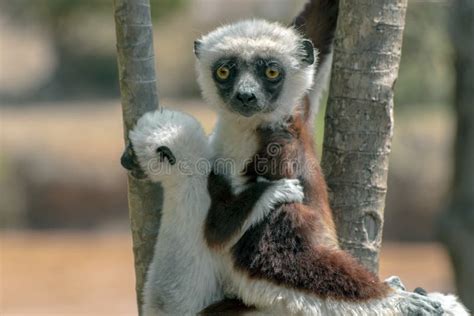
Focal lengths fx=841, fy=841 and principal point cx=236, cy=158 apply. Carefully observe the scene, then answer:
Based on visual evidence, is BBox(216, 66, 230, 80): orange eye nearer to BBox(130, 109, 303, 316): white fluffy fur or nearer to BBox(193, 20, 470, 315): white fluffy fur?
BBox(193, 20, 470, 315): white fluffy fur

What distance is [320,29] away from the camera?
5.91m

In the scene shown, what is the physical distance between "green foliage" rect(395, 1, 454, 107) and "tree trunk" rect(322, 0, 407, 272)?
4.43m

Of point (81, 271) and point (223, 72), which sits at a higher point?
point (223, 72)

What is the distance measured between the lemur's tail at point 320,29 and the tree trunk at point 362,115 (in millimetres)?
478

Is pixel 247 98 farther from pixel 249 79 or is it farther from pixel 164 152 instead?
pixel 164 152

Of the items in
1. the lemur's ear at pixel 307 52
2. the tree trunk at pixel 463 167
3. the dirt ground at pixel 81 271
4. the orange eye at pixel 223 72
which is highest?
the lemur's ear at pixel 307 52

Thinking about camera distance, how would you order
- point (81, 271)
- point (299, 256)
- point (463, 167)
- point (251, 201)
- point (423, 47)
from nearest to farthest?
1. point (299, 256)
2. point (251, 201)
3. point (463, 167)
4. point (423, 47)
5. point (81, 271)

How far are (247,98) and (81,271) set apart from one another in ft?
37.9

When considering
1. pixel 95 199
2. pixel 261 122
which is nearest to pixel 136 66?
pixel 261 122

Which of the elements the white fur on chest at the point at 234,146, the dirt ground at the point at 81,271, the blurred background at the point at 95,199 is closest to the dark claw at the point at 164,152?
the white fur on chest at the point at 234,146

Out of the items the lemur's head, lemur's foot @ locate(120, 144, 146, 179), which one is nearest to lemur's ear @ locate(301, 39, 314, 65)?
the lemur's head

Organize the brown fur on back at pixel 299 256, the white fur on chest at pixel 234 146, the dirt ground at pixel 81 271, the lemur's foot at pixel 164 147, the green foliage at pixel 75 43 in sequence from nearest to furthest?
the brown fur on back at pixel 299 256, the white fur on chest at pixel 234 146, the lemur's foot at pixel 164 147, the dirt ground at pixel 81 271, the green foliage at pixel 75 43

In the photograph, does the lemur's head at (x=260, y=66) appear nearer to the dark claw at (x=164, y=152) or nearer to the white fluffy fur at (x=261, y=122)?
the white fluffy fur at (x=261, y=122)

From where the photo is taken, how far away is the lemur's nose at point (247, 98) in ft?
16.5
